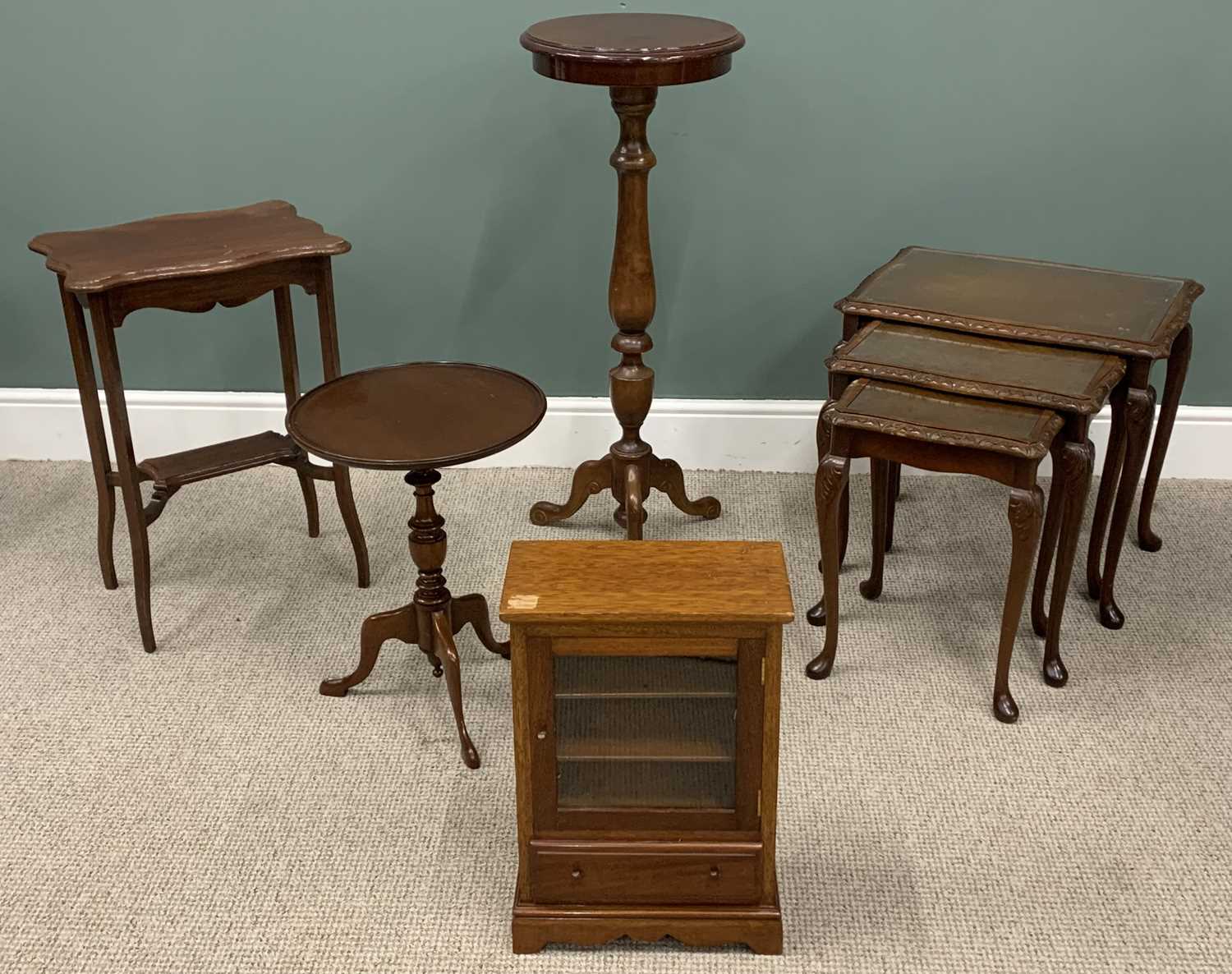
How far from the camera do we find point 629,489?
3242 mm

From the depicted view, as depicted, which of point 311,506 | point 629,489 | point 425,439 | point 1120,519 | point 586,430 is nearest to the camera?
point 425,439

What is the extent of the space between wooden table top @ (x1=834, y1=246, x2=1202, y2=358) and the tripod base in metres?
0.67

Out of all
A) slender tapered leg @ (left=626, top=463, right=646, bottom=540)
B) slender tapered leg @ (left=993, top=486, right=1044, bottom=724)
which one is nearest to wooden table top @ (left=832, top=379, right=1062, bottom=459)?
slender tapered leg @ (left=993, top=486, right=1044, bottom=724)

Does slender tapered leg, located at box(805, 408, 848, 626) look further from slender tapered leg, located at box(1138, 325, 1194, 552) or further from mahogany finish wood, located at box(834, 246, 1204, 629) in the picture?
slender tapered leg, located at box(1138, 325, 1194, 552)

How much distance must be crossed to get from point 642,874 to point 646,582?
461 millimetres

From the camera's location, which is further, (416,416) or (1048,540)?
(1048,540)

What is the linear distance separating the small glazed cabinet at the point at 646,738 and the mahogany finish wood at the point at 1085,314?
90cm

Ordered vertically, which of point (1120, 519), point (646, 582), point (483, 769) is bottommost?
point (483, 769)

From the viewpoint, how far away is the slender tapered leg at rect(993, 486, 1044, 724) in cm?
252

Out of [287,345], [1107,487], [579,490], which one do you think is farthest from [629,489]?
[1107,487]

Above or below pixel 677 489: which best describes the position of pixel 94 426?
above

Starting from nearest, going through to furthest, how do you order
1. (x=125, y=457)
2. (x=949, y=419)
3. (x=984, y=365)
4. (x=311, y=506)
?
(x=949, y=419)
(x=984, y=365)
(x=125, y=457)
(x=311, y=506)

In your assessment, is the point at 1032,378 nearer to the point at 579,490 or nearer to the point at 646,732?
the point at 646,732

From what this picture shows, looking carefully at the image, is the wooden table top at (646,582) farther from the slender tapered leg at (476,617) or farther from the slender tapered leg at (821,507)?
the slender tapered leg at (476,617)
